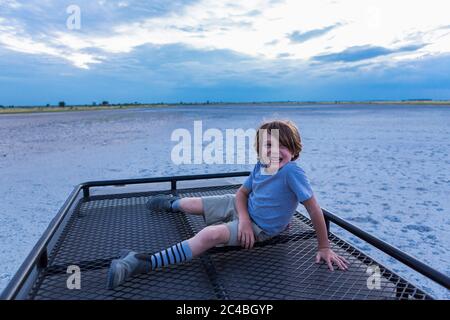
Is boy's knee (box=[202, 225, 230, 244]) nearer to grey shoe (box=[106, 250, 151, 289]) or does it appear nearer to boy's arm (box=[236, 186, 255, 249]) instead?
boy's arm (box=[236, 186, 255, 249])

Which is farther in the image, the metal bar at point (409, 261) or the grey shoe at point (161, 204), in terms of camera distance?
the grey shoe at point (161, 204)

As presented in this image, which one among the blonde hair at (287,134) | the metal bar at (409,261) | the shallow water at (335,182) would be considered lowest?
the shallow water at (335,182)

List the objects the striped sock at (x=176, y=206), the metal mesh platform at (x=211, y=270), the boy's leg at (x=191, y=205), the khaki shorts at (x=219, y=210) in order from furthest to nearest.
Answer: the striped sock at (x=176, y=206)
the boy's leg at (x=191, y=205)
the khaki shorts at (x=219, y=210)
the metal mesh platform at (x=211, y=270)

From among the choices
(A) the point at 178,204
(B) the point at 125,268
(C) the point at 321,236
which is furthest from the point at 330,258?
(A) the point at 178,204

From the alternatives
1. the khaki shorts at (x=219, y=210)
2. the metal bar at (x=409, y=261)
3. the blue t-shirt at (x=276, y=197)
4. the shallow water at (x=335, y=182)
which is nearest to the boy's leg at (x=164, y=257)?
the blue t-shirt at (x=276, y=197)

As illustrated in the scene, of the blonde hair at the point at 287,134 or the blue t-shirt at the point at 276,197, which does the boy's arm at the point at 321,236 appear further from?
the blonde hair at the point at 287,134

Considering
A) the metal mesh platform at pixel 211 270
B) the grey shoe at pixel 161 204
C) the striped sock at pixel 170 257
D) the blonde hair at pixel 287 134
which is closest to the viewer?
the metal mesh platform at pixel 211 270

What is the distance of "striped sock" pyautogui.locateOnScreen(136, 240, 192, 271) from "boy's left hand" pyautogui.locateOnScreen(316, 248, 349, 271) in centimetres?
76

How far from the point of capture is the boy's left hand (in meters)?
1.99

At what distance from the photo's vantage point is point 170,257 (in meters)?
2.00

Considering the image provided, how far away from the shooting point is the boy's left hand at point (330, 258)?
1.99 metres

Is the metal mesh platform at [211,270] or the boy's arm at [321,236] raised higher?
the boy's arm at [321,236]
